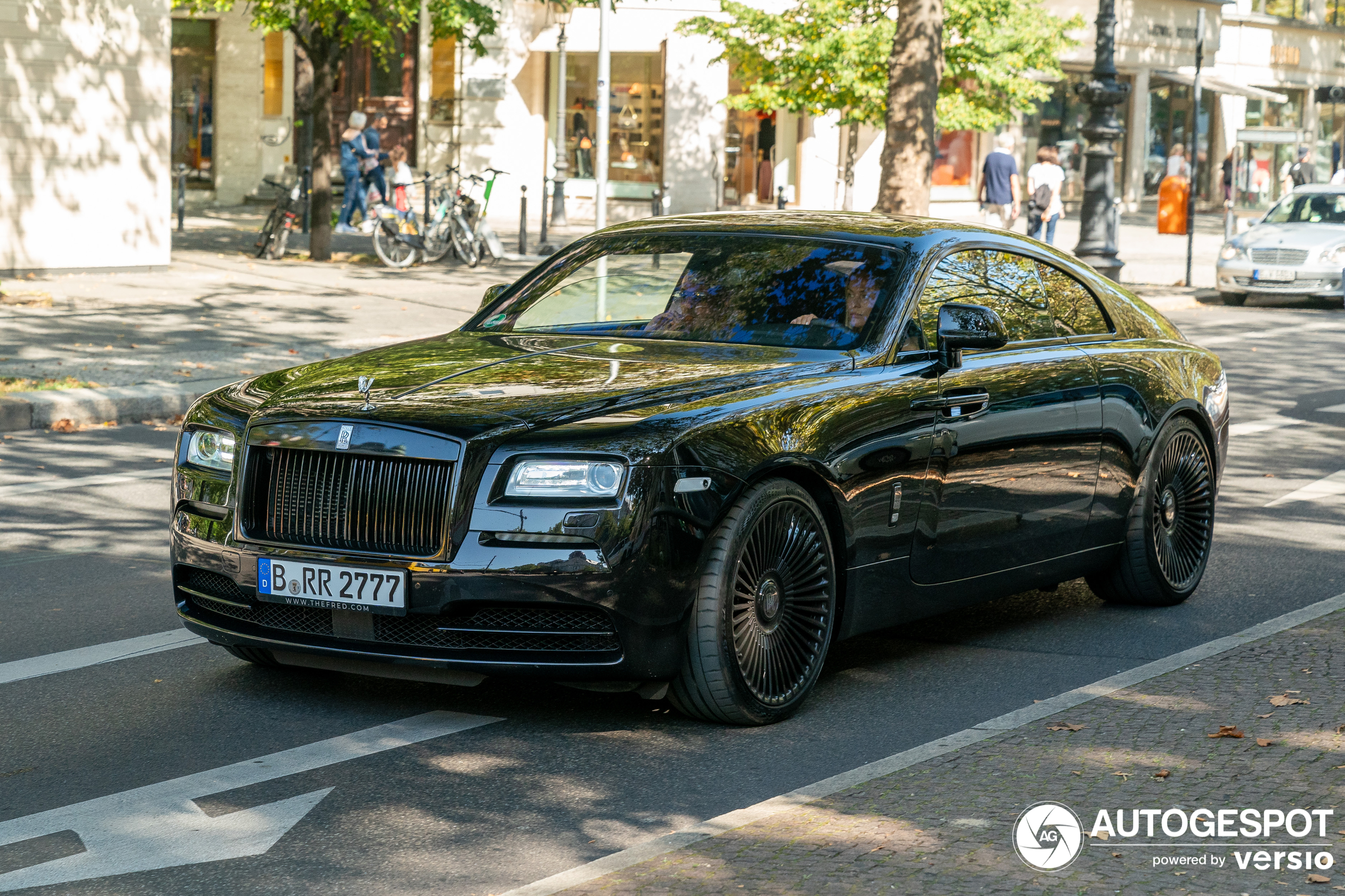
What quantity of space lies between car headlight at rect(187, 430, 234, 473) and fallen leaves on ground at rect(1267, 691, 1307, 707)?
10.7 feet

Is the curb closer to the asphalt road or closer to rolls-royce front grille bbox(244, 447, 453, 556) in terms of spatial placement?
the asphalt road

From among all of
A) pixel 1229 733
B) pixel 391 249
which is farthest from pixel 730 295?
pixel 391 249

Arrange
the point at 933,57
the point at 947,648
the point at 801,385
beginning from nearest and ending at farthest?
the point at 801,385 → the point at 947,648 → the point at 933,57

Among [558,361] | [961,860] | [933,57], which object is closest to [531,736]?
[558,361]

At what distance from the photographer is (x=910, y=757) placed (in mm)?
4887

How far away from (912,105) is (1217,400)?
1245 centimetres

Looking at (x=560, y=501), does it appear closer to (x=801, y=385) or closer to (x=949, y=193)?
(x=801, y=385)

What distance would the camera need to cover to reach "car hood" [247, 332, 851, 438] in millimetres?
5145

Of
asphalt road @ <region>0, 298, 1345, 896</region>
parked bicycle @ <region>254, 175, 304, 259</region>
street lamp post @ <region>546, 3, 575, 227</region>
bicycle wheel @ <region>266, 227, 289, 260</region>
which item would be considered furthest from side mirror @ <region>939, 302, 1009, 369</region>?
street lamp post @ <region>546, 3, 575, 227</region>

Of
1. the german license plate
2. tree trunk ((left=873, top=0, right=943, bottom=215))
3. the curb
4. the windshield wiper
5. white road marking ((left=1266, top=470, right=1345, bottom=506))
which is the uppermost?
tree trunk ((left=873, top=0, right=943, bottom=215))

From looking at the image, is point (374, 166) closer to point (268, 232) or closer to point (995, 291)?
point (268, 232)

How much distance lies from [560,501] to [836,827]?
1244mm

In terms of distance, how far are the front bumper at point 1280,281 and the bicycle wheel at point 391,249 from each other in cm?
1083

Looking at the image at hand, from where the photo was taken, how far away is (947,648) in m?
6.54
